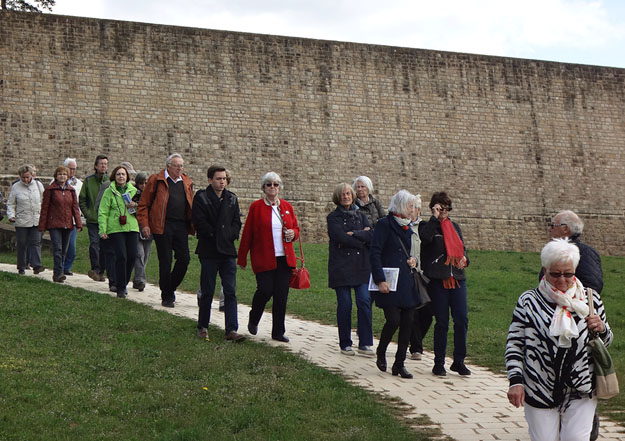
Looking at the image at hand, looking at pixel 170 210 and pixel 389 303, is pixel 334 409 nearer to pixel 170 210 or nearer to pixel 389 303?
pixel 389 303

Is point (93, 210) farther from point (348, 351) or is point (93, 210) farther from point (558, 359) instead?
point (558, 359)

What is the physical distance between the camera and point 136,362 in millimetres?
6605

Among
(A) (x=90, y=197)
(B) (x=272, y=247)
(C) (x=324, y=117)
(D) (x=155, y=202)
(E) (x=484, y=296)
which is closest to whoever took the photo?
(B) (x=272, y=247)

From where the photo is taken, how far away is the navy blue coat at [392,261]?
7.06m

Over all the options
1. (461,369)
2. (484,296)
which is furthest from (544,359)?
(484,296)

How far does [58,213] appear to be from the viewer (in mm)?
11039

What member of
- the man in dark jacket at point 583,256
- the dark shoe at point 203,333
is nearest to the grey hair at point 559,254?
the man in dark jacket at point 583,256

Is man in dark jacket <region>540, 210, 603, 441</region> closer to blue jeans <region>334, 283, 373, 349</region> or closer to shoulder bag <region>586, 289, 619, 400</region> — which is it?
shoulder bag <region>586, 289, 619, 400</region>

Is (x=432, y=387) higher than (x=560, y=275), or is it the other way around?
(x=560, y=275)

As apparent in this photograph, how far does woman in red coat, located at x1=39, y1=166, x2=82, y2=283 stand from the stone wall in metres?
10.4

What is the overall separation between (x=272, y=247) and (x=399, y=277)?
137 centimetres

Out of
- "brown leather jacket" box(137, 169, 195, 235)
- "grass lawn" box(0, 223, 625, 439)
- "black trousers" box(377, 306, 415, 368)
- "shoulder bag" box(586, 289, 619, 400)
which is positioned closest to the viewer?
"shoulder bag" box(586, 289, 619, 400)

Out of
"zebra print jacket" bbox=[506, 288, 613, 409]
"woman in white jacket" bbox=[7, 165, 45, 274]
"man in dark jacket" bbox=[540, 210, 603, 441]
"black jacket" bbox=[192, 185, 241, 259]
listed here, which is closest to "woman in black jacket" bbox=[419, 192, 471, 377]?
"man in dark jacket" bbox=[540, 210, 603, 441]

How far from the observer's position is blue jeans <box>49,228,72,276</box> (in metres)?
10.9
